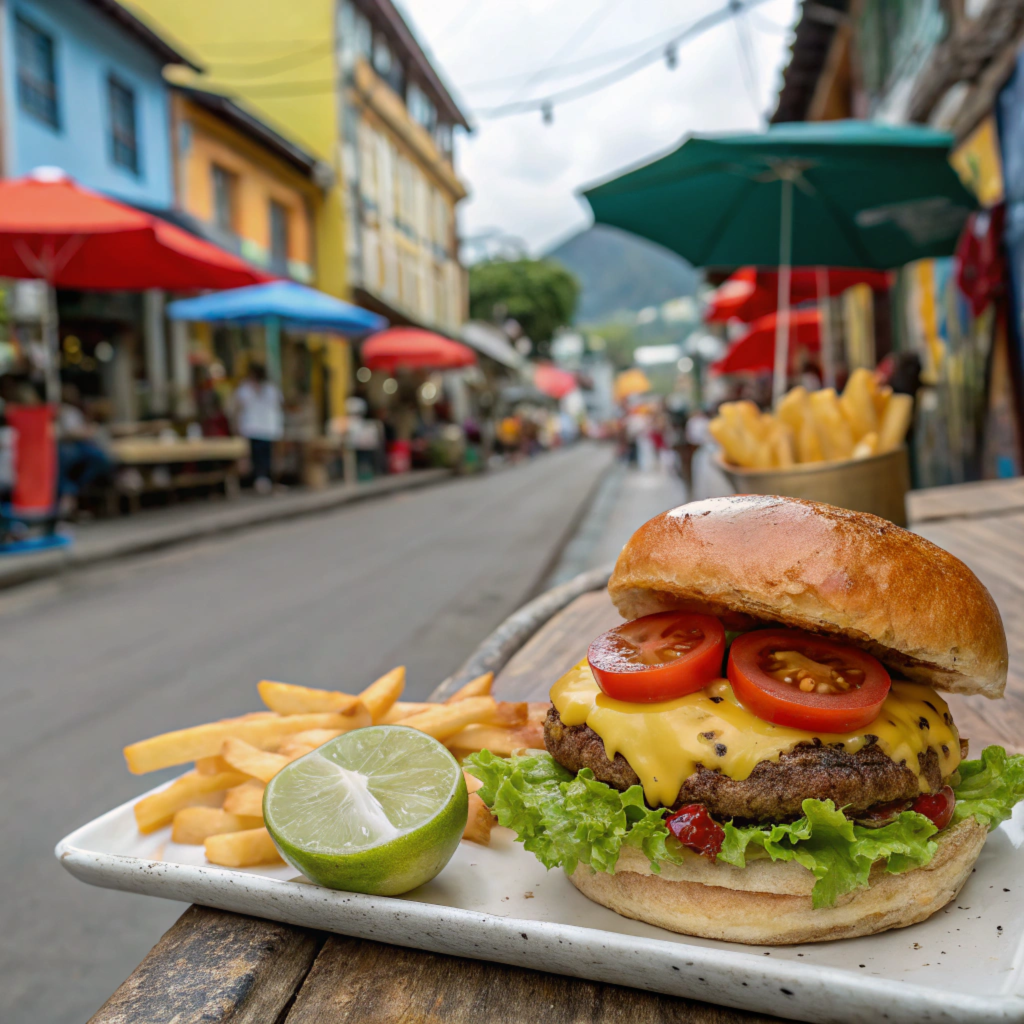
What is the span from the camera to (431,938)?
1.09 meters

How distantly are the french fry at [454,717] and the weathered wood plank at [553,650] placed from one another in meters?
0.36

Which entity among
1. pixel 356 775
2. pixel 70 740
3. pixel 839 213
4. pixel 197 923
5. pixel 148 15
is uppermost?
pixel 148 15

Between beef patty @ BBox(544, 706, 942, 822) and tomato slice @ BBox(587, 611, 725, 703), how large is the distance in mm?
126

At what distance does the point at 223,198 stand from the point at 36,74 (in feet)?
19.1

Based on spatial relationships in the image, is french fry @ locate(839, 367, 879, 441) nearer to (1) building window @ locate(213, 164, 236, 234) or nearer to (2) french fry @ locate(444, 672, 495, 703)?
(2) french fry @ locate(444, 672, 495, 703)

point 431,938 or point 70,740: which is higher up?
point 431,938

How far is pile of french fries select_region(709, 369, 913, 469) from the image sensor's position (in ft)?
10.0

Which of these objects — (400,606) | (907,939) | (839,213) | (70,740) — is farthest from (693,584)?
(839,213)

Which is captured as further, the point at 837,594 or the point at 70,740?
the point at 70,740

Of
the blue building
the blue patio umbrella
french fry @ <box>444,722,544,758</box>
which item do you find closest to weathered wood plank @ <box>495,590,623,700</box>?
french fry @ <box>444,722,544,758</box>

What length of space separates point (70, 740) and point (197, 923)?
3.10m

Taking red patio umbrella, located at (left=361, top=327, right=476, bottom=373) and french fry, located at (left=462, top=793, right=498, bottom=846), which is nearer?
french fry, located at (left=462, top=793, right=498, bottom=846)

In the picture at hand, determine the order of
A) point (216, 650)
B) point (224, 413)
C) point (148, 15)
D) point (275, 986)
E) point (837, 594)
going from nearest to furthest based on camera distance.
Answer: point (275, 986) < point (837, 594) < point (216, 650) < point (224, 413) < point (148, 15)

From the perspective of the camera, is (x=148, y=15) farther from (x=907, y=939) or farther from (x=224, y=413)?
(x=907, y=939)
